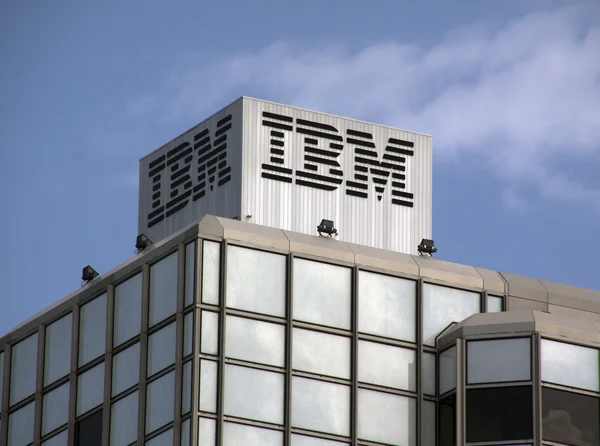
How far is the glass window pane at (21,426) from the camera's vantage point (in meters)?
84.8

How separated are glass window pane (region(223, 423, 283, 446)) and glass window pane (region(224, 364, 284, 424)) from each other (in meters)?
0.39

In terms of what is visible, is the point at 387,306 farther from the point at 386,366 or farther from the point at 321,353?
the point at 321,353

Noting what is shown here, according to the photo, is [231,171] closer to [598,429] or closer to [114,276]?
[114,276]

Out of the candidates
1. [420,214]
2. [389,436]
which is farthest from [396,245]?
[389,436]

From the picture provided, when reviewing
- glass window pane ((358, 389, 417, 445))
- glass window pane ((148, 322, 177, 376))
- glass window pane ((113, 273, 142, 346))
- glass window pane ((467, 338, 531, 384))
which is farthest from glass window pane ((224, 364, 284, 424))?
glass window pane ((467, 338, 531, 384))

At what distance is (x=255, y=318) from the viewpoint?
7775 centimetres

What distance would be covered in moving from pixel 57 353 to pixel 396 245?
13.7 m

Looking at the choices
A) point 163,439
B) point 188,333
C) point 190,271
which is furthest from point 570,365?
point 163,439

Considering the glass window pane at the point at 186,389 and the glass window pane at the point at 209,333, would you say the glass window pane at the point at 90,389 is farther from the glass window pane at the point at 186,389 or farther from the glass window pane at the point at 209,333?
the glass window pane at the point at 209,333

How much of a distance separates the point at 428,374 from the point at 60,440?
14.0m

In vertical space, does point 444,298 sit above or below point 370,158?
below

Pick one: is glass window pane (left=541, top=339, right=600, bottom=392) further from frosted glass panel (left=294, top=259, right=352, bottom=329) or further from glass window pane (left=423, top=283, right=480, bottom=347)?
frosted glass panel (left=294, top=259, right=352, bottom=329)

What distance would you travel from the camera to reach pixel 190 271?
77.7 m

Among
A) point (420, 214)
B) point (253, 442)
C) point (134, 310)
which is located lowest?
point (253, 442)
